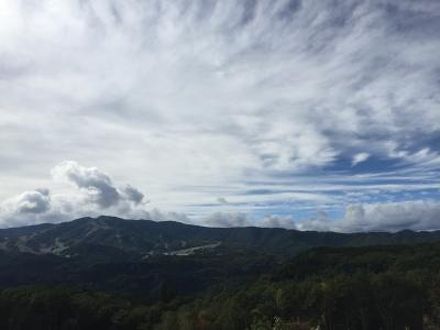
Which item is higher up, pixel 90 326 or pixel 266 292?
pixel 266 292

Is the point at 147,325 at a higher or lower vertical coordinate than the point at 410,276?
lower

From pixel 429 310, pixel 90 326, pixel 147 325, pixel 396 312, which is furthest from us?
pixel 90 326

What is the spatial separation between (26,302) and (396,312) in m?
115

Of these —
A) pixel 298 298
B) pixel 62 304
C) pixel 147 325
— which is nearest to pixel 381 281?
pixel 298 298

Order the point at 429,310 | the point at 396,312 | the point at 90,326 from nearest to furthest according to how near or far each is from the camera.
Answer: the point at 429,310 → the point at 396,312 → the point at 90,326

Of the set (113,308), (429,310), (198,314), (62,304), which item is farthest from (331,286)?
(62,304)

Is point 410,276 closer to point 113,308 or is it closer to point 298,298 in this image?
point 298,298

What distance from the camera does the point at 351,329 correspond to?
144 metres

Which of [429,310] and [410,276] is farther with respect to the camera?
[410,276]

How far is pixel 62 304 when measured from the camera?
585 feet

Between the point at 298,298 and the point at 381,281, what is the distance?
80.4ft

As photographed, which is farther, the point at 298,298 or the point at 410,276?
the point at 410,276

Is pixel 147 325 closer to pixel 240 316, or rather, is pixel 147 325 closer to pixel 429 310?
pixel 240 316

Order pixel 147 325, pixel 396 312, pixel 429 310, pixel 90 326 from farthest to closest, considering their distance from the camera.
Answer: pixel 90 326, pixel 147 325, pixel 396 312, pixel 429 310
